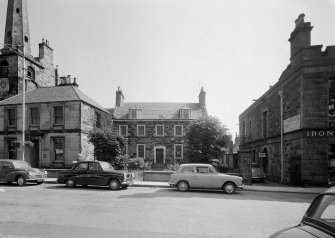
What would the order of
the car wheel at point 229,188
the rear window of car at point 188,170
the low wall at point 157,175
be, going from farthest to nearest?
1. the low wall at point 157,175
2. the rear window of car at point 188,170
3. the car wheel at point 229,188

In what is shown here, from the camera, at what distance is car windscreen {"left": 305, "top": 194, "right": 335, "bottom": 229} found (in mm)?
3312

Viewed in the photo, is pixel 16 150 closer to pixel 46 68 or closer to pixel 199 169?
pixel 46 68

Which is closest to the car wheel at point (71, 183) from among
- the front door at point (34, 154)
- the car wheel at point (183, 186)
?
the car wheel at point (183, 186)

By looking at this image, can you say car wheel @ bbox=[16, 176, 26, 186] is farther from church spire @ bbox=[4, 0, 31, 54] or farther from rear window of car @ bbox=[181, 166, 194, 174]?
church spire @ bbox=[4, 0, 31, 54]

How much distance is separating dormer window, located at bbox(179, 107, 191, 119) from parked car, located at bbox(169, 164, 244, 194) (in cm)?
2135

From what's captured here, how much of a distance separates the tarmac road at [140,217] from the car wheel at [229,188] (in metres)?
2.18

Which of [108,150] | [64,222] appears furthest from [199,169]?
[108,150]

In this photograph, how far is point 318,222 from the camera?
10.5 feet

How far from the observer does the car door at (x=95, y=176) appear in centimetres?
1318

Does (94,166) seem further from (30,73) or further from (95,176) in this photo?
(30,73)

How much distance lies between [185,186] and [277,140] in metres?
10.4

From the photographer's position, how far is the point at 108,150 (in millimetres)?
18969

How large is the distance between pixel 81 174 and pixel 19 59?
2367 centimetres

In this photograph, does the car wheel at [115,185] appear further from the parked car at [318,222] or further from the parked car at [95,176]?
the parked car at [318,222]
